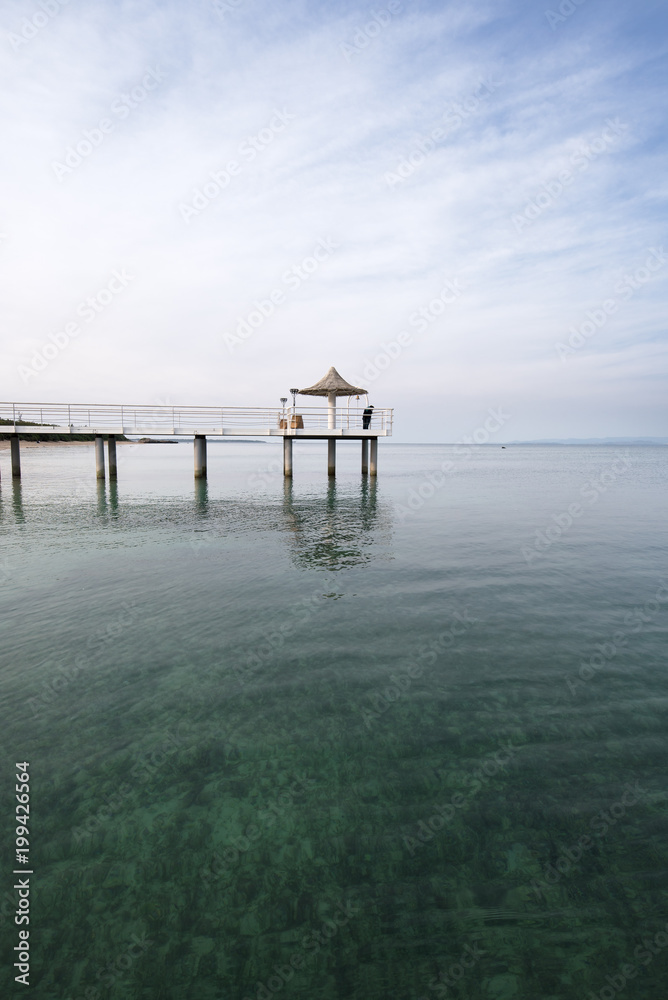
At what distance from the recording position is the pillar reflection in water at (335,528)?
1433 cm

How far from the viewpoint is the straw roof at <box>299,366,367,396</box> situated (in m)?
28.9

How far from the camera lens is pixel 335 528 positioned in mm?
18906

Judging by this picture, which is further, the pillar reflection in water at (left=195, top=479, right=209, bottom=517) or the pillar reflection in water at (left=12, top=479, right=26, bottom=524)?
the pillar reflection in water at (left=195, top=479, right=209, bottom=517)

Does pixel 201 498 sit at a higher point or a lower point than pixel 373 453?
lower

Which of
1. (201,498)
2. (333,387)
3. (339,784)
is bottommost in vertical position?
(201,498)

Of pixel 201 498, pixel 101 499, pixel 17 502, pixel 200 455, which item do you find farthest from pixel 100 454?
pixel 201 498

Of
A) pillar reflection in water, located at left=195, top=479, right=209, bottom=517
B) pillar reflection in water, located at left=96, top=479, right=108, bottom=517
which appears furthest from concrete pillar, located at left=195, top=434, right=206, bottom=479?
pillar reflection in water, located at left=96, top=479, right=108, bottom=517

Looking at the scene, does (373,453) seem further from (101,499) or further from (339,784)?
(339,784)

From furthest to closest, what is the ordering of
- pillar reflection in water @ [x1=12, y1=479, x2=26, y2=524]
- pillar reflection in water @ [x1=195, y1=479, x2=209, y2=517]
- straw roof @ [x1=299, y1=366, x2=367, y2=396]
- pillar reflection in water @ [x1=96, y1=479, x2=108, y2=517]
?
straw roof @ [x1=299, y1=366, x2=367, y2=396] → pillar reflection in water @ [x1=195, y1=479, x2=209, y2=517] → pillar reflection in water @ [x1=96, y1=479, x2=108, y2=517] → pillar reflection in water @ [x1=12, y1=479, x2=26, y2=524]

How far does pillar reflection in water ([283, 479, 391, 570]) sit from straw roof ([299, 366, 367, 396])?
609 centimetres

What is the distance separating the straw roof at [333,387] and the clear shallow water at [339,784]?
63.0 ft

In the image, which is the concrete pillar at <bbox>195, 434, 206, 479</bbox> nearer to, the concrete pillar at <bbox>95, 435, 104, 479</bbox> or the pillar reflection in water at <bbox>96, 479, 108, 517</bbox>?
the concrete pillar at <bbox>95, 435, 104, 479</bbox>

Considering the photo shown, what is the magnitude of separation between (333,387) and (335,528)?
12.7 m

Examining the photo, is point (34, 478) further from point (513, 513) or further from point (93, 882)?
point (93, 882)
